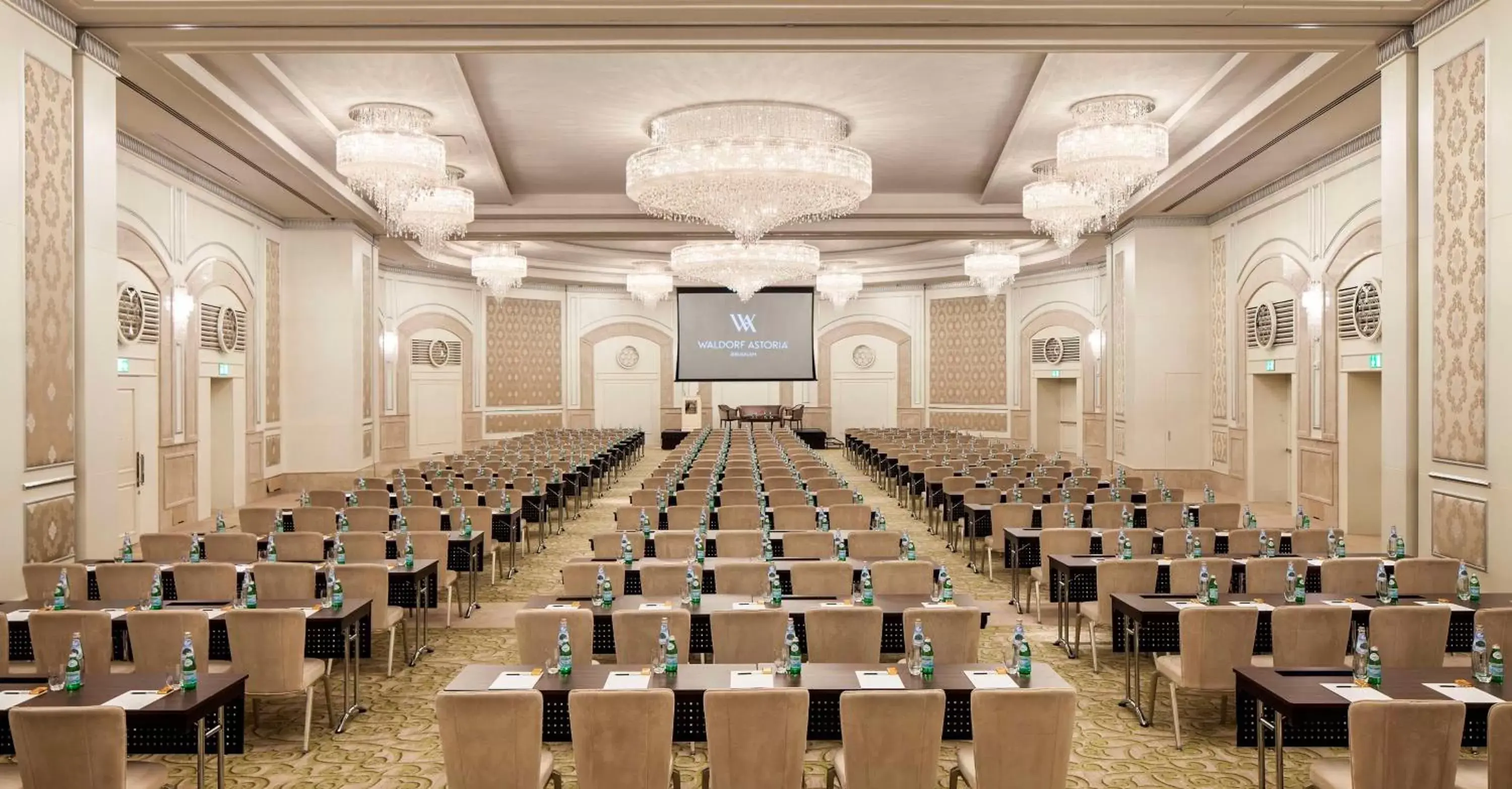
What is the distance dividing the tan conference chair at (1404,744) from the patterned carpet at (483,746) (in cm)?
138

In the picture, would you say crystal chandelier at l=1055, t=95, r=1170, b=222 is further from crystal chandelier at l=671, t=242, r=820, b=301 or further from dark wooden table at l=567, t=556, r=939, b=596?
crystal chandelier at l=671, t=242, r=820, b=301

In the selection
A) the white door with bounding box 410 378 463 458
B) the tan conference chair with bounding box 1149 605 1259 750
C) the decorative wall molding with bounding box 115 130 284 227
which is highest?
the decorative wall molding with bounding box 115 130 284 227

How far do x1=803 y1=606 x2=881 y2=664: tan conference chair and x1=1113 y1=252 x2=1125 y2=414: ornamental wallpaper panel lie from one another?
1287 centimetres

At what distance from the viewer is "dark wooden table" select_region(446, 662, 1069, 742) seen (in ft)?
13.8

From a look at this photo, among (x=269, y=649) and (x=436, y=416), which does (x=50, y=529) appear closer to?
(x=269, y=649)

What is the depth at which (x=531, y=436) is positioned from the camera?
73.7 ft

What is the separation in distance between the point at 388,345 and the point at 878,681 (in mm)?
19086

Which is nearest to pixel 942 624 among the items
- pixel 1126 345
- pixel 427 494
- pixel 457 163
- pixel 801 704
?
pixel 801 704

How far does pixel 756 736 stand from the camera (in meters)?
3.61

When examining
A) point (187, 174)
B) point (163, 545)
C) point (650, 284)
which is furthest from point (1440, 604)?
point (650, 284)

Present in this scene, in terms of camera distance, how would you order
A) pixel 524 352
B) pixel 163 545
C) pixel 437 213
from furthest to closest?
pixel 524 352
pixel 437 213
pixel 163 545

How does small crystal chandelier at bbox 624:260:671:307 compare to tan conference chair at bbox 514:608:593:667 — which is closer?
tan conference chair at bbox 514:608:593:667

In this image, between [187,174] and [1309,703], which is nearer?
[1309,703]

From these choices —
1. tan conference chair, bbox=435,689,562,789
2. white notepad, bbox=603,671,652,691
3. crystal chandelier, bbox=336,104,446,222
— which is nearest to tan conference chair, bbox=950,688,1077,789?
white notepad, bbox=603,671,652,691
